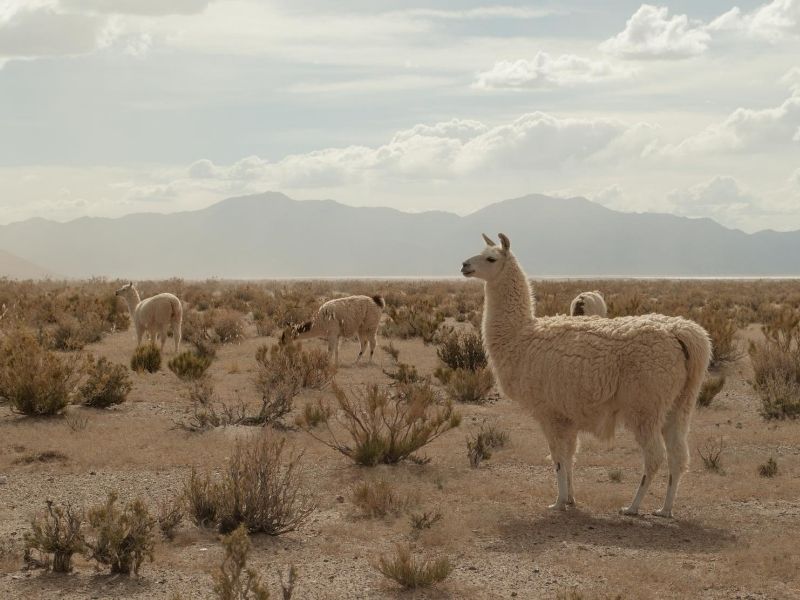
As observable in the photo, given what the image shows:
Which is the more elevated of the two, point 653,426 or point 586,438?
point 653,426

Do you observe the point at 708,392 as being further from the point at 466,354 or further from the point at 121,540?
the point at 121,540

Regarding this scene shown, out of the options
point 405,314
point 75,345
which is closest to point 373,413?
point 75,345

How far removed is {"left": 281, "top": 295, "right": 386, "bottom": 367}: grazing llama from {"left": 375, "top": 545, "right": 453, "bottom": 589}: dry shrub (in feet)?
35.7

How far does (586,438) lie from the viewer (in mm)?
11281

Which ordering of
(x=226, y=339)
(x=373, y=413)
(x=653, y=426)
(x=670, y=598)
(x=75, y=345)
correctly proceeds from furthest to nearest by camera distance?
(x=226, y=339) → (x=75, y=345) → (x=373, y=413) → (x=653, y=426) → (x=670, y=598)

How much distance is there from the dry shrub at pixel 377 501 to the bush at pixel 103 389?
564 centimetres

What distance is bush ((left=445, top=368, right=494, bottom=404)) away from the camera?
45.4 feet

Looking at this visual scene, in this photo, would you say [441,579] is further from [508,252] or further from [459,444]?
[459,444]

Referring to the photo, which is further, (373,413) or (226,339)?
(226,339)

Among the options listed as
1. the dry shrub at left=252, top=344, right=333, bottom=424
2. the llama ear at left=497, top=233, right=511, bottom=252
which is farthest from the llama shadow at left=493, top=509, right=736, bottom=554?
the dry shrub at left=252, top=344, right=333, bottom=424

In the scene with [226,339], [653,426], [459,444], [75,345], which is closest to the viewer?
[653,426]

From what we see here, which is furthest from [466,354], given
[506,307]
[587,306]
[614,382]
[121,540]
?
[121,540]

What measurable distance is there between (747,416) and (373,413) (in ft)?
19.9

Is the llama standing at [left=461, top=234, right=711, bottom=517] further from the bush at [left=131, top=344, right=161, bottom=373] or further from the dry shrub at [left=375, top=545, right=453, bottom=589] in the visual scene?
the bush at [left=131, top=344, right=161, bottom=373]
